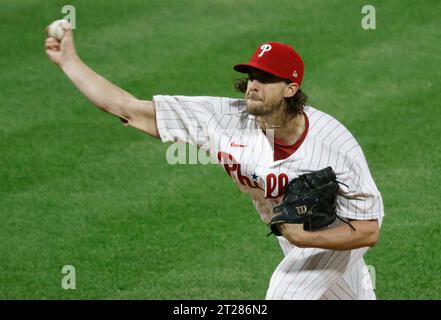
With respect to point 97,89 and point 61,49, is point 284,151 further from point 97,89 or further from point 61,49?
point 61,49

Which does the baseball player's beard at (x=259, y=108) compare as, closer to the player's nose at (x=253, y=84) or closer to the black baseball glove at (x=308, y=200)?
the player's nose at (x=253, y=84)

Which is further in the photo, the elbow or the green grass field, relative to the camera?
the green grass field

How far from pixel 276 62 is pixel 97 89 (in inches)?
39.5

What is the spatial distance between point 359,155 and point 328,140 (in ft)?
0.62

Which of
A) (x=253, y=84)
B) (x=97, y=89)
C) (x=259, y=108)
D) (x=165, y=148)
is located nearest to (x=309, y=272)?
(x=259, y=108)

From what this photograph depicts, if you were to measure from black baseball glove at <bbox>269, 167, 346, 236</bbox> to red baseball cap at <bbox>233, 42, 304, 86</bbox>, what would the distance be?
A: 60 cm

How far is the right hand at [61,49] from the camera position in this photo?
6.37 m

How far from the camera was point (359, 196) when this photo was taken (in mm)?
6570

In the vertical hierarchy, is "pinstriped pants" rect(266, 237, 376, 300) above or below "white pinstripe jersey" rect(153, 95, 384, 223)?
below

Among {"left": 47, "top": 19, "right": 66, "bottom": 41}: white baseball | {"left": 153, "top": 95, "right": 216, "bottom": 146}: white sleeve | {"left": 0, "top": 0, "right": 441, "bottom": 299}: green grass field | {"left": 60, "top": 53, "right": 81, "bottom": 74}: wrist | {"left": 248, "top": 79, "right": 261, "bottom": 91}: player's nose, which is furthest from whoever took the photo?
{"left": 0, "top": 0, "right": 441, "bottom": 299}: green grass field

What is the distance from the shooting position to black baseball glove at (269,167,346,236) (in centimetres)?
642

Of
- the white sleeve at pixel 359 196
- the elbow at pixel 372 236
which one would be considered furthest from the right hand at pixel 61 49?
the elbow at pixel 372 236

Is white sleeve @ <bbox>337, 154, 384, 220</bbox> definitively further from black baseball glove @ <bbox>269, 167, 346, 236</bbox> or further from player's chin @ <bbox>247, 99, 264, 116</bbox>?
player's chin @ <bbox>247, 99, 264, 116</bbox>

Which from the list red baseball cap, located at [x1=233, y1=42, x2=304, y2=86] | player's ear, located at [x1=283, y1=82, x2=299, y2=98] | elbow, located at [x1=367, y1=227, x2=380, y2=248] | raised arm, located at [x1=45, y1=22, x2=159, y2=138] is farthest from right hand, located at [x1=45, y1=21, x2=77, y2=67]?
elbow, located at [x1=367, y1=227, x2=380, y2=248]
